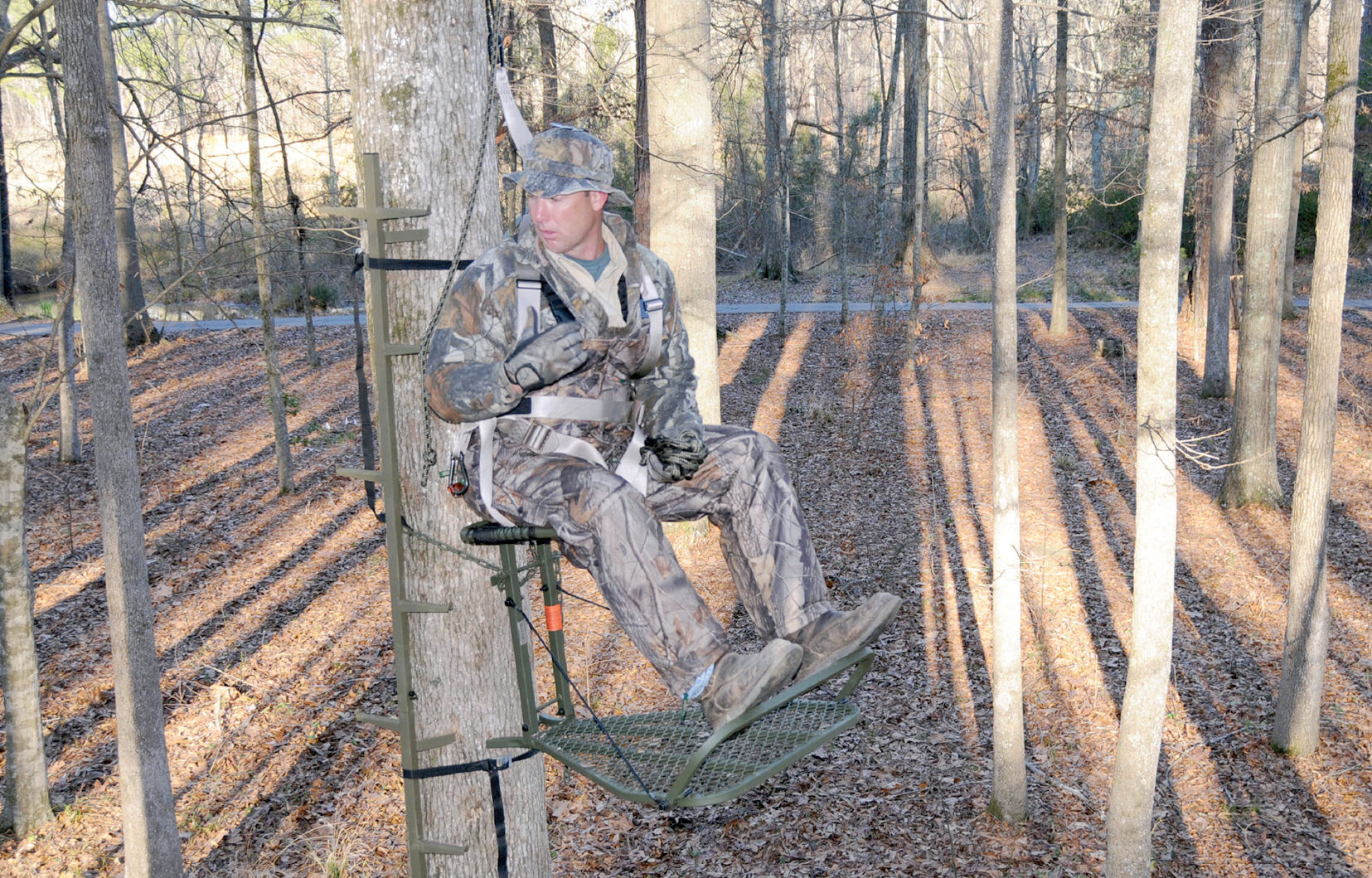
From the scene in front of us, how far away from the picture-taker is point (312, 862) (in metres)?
7.96

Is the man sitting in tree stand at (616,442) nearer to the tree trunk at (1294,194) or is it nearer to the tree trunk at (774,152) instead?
the tree trunk at (774,152)

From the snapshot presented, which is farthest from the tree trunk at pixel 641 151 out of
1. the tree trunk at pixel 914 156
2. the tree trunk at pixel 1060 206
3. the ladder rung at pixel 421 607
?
the ladder rung at pixel 421 607

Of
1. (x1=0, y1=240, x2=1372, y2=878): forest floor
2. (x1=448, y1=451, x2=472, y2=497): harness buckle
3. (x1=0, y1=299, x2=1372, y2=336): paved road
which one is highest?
(x1=448, y1=451, x2=472, y2=497): harness buckle

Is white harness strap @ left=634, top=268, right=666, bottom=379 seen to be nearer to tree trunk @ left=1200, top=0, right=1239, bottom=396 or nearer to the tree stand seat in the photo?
the tree stand seat

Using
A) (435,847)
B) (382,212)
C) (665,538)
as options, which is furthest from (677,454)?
(435,847)

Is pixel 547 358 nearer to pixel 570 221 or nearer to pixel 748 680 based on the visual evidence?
pixel 570 221

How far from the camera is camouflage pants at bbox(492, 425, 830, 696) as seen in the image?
126 inches

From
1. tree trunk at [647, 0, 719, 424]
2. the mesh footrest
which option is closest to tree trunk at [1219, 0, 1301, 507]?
tree trunk at [647, 0, 719, 424]


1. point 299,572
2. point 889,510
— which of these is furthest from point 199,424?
point 889,510

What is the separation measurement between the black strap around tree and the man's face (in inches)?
69.8

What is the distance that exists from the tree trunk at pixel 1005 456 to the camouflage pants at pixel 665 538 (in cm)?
545

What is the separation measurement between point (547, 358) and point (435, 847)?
177 cm

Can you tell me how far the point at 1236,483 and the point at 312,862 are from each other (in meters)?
12.2

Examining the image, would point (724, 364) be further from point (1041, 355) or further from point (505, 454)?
point (505, 454)
